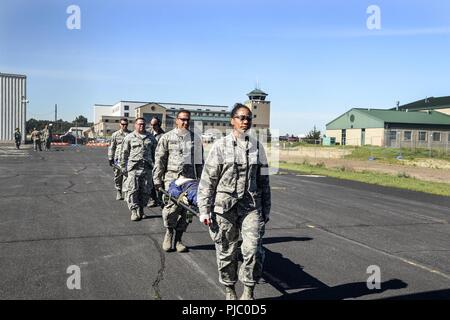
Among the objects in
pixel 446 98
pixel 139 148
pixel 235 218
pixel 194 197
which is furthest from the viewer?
pixel 446 98

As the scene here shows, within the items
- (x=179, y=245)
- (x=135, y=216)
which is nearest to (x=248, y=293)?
(x=179, y=245)

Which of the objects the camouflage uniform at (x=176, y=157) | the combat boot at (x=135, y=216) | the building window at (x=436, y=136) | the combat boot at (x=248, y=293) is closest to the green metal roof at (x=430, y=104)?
the building window at (x=436, y=136)

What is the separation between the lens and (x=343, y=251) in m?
7.18

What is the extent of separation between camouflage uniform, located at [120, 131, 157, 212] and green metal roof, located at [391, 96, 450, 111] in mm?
76066

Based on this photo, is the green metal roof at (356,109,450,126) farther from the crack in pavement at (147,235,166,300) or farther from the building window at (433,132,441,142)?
the crack in pavement at (147,235,166,300)

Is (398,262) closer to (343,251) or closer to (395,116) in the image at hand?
(343,251)

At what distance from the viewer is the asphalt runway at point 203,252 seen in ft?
17.0

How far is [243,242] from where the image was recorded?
4.72 m

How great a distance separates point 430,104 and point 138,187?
3274 inches

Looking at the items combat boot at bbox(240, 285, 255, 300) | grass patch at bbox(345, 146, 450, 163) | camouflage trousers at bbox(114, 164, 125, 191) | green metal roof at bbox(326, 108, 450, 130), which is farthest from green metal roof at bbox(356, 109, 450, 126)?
combat boot at bbox(240, 285, 255, 300)

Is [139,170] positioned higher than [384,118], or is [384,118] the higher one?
[384,118]

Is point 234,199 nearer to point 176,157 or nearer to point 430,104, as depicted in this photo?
point 176,157

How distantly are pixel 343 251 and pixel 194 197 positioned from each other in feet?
8.89
